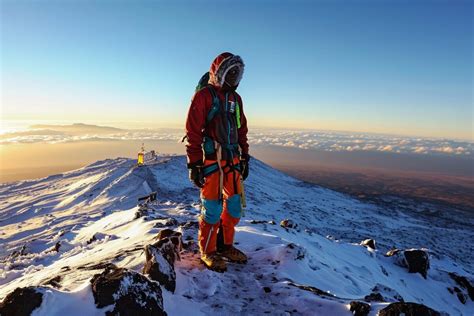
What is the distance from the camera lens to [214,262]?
5.71 metres

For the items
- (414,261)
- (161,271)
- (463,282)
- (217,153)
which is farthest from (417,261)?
(161,271)

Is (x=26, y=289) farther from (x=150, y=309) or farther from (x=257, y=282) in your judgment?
(x=257, y=282)

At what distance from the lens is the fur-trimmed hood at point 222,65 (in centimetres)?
594

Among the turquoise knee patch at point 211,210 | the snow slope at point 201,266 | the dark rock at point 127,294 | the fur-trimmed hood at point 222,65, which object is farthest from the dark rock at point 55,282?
the fur-trimmed hood at point 222,65

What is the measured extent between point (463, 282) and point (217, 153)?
9.50 m

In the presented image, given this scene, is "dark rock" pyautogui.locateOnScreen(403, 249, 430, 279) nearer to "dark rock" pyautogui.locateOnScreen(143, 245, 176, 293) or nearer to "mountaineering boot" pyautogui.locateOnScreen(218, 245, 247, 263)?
"mountaineering boot" pyautogui.locateOnScreen(218, 245, 247, 263)

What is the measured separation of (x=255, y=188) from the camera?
154 feet

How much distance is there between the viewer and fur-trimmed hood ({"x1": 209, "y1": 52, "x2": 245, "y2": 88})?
5.94m

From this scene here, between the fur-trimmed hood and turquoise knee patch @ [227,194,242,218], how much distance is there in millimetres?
2060

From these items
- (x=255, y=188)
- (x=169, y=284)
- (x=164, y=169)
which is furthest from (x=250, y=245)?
(x=255, y=188)

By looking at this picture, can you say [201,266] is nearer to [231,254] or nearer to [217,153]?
[231,254]

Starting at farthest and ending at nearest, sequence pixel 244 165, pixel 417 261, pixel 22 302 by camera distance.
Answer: pixel 417 261 < pixel 244 165 < pixel 22 302

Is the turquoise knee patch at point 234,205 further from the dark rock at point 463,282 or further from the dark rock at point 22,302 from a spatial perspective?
the dark rock at point 463,282

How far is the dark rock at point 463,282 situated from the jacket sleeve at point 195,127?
9618mm
